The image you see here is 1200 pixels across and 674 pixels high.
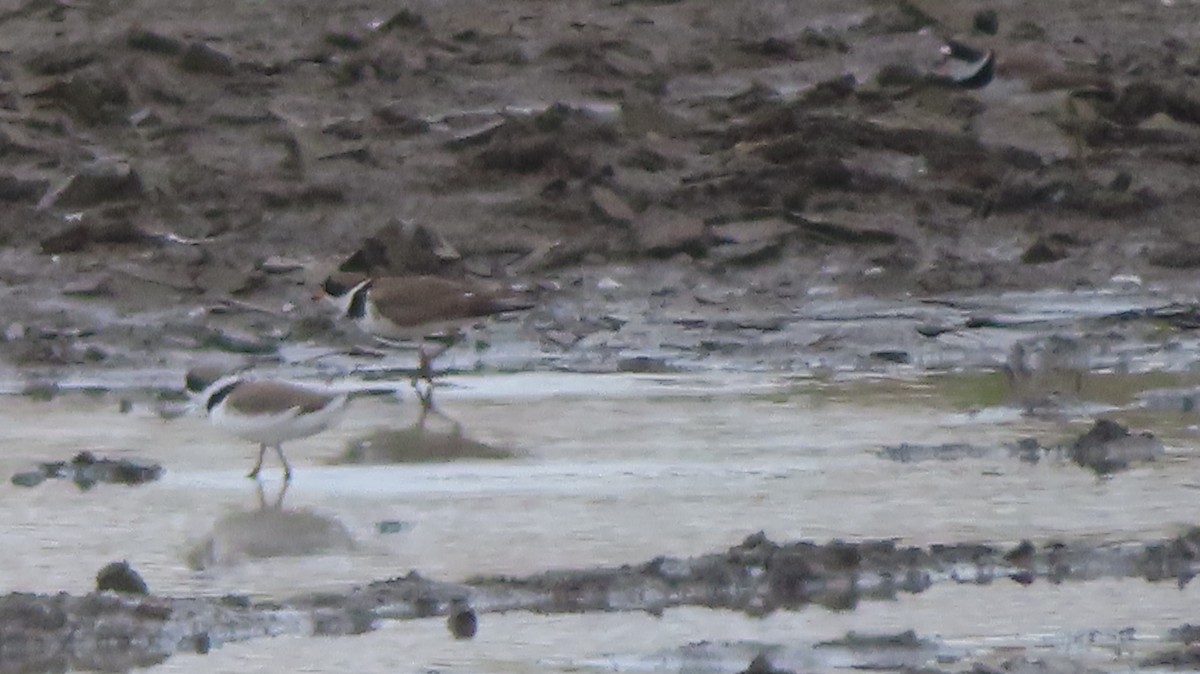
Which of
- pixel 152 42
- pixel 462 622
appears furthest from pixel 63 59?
pixel 462 622

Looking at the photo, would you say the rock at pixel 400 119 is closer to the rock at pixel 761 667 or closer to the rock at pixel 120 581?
the rock at pixel 120 581

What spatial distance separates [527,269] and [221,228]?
1.74 metres

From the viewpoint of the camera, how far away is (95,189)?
48.9 feet

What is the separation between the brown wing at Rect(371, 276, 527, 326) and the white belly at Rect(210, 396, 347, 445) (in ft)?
7.04

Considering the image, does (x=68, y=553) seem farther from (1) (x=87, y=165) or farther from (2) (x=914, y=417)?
(1) (x=87, y=165)

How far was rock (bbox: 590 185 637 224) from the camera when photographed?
14.5 metres

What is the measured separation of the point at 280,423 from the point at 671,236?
5.05 m

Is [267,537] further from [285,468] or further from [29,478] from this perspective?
[29,478]

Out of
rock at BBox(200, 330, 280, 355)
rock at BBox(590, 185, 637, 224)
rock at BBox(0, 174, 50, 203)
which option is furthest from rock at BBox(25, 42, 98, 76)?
rock at BBox(200, 330, 280, 355)

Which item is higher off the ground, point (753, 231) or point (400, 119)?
point (400, 119)

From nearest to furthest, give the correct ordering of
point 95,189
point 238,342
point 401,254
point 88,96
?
point 238,342 < point 401,254 < point 95,189 < point 88,96

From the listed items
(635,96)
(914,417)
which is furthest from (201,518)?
(635,96)

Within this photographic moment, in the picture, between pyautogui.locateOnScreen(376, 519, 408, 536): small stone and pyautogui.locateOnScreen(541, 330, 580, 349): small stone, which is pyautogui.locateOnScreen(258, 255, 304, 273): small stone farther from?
pyautogui.locateOnScreen(376, 519, 408, 536): small stone

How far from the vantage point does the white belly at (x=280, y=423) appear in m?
9.32
